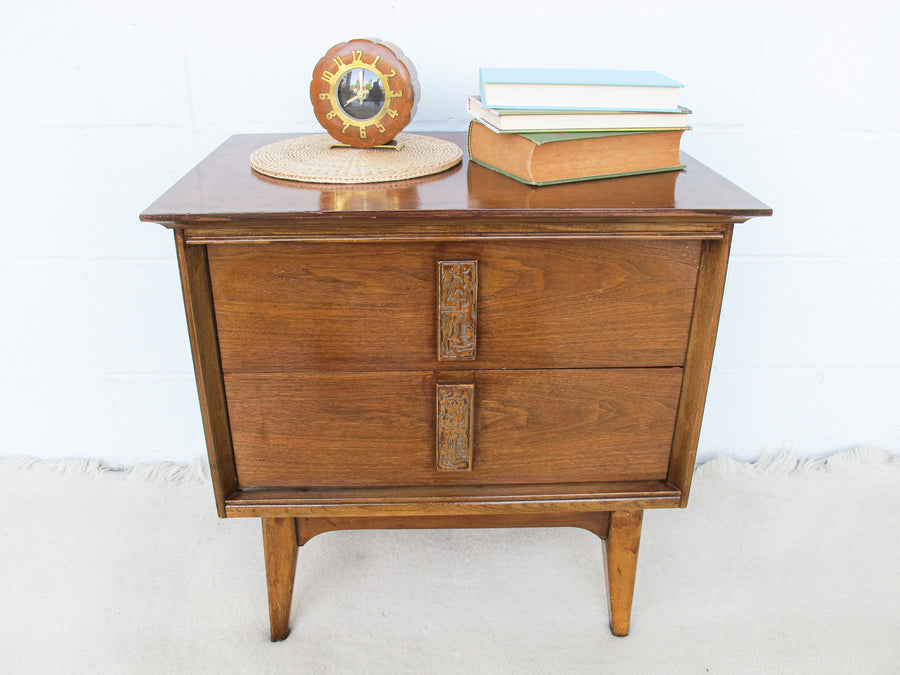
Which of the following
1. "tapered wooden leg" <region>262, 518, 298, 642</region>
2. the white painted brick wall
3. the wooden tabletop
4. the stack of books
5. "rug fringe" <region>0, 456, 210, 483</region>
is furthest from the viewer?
"rug fringe" <region>0, 456, 210, 483</region>

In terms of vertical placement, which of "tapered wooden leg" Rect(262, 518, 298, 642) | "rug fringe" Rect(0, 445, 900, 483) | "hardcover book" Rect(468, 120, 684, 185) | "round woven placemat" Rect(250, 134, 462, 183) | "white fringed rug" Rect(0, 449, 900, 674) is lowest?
"white fringed rug" Rect(0, 449, 900, 674)

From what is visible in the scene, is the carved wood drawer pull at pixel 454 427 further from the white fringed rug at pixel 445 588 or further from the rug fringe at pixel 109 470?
the rug fringe at pixel 109 470

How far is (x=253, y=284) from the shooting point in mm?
779

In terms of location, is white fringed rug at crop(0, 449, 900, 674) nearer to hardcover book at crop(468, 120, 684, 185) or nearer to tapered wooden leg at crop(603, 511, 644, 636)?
tapered wooden leg at crop(603, 511, 644, 636)

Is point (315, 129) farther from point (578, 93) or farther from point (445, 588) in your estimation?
point (445, 588)

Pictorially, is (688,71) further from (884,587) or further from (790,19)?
(884,587)

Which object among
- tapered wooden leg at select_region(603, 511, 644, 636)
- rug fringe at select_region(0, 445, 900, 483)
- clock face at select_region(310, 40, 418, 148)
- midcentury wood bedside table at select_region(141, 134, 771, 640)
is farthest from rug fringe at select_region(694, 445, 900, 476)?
clock face at select_region(310, 40, 418, 148)

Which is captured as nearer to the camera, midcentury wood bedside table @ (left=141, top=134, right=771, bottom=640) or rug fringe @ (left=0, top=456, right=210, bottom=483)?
midcentury wood bedside table @ (left=141, top=134, right=771, bottom=640)

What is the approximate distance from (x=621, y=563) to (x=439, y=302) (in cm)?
52

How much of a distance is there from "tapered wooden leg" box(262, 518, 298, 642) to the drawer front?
0.41 ft

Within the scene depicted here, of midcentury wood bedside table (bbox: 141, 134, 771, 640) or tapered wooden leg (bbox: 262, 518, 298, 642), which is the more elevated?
midcentury wood bedside table (bbox: 141, 134, 771, 640)

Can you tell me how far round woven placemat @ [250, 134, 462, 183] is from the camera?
2.73 feet

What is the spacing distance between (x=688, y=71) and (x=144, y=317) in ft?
3.59

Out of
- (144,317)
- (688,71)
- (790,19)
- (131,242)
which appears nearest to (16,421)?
(144,317)
